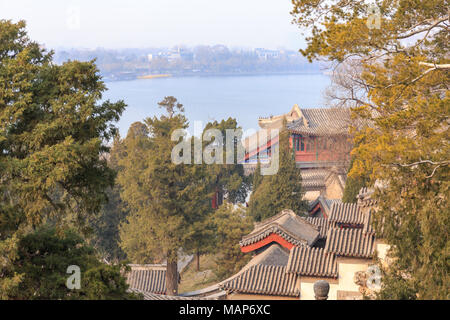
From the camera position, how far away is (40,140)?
6879 mm

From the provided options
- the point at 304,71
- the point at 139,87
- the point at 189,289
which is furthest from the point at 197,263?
the point at 304,71

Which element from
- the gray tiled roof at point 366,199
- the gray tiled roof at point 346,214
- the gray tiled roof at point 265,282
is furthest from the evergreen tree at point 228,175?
the gray tiled roof at point 265,282

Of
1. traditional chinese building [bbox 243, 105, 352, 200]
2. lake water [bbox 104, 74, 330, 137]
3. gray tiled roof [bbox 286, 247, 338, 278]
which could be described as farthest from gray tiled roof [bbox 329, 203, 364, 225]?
lake water [bbox 104, 74, 330, 137]

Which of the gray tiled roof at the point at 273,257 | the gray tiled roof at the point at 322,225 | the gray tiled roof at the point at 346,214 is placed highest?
the gray tiled roof at the point at 346,214

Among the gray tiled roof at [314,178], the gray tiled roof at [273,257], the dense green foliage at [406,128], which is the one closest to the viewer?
the dense green foliage at [406,128]

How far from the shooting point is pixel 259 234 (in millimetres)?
15367

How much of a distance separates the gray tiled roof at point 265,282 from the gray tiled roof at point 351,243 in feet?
3.90

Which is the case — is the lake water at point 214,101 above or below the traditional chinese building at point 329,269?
below

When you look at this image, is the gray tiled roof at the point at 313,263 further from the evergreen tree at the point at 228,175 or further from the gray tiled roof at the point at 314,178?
the gray tiled roof at the point at 314,178

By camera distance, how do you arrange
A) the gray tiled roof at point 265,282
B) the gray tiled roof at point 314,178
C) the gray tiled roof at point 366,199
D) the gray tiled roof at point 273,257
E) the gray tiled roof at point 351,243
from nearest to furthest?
the gray tiled roof at point 351,243 → the gray tiled roof at point 265,282 → the gray tiled roof at point 366,199 → the gray tiled roof at point 273,257 → the gray tiled roof at point 314,178

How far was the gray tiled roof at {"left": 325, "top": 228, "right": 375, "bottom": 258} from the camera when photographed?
11227 mm

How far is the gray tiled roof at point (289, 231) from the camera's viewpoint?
14.9 m

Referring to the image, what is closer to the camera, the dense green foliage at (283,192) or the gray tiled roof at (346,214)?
the gray tiled roof at (346,214)

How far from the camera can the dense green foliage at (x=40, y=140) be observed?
666cm
